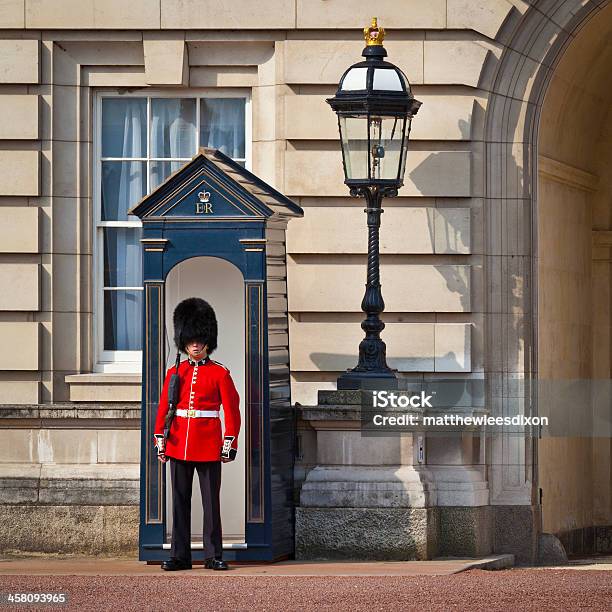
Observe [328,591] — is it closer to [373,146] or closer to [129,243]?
A: [373,146]

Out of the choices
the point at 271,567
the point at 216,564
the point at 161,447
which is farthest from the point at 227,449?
the point at 271,567

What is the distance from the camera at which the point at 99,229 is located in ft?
40.3

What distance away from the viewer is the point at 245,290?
425 inches

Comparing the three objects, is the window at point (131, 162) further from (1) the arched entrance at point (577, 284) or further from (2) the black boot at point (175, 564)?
(1) the arched entrance at point (577, 284)

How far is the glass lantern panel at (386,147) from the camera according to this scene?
37.1 ft

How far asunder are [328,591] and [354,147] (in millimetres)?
3150

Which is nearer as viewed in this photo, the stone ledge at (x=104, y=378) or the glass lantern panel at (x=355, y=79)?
the glass lantern panel at (x=355, y=79)

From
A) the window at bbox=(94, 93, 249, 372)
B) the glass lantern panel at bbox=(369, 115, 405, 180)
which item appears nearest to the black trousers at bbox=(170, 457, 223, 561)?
the window at bbox=(94, 93, 249, 372)

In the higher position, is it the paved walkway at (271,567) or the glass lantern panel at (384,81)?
the glass lantern panel at (384,81)

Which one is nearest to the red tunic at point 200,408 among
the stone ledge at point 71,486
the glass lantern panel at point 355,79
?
the stone ledge at point 71,486

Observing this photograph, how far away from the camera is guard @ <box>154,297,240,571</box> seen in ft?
34.5

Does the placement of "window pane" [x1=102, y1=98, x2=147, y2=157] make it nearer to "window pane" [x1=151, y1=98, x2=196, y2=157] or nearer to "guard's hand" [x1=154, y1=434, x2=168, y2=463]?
"window pane" [x1=151, y1=98, x2=196, y2=157]

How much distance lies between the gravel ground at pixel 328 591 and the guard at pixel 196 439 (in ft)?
0.90

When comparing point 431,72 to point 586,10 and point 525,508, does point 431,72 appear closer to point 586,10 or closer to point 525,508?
point 586,10
